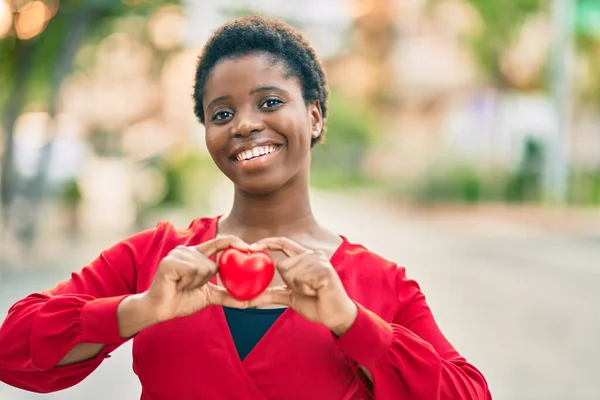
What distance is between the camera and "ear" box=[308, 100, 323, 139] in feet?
7.52

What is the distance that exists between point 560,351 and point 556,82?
1730 centimetres

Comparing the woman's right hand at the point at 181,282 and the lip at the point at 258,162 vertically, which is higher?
the lip at the point at 258,162

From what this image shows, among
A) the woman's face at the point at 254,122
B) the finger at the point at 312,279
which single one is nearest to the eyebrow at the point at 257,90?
the woman's face at the point at 254,122

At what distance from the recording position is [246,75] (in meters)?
2.07

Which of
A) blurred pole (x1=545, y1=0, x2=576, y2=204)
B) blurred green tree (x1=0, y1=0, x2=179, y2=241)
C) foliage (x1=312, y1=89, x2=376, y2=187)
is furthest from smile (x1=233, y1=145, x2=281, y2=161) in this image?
foliage (x1=312, y1=89, x2=376, y2=187)

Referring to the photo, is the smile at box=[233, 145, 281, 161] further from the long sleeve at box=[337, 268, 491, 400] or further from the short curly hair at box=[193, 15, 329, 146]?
the long sleeve at box=[337, 268, 491, 400]

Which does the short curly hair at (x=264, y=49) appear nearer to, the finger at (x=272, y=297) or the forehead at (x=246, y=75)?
the forehead at (x=246, y=75)

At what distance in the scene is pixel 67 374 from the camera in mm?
1986

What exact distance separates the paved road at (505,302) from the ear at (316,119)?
3.96 meters

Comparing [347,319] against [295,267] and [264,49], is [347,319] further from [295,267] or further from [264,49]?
[264,49]

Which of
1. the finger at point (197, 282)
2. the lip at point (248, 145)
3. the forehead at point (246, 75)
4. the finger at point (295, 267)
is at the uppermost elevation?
the forehead at point (246, 75)

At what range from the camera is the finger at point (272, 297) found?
190 centimetres

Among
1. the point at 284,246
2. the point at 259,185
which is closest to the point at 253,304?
the point at 284,246

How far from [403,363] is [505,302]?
8.20 meters
